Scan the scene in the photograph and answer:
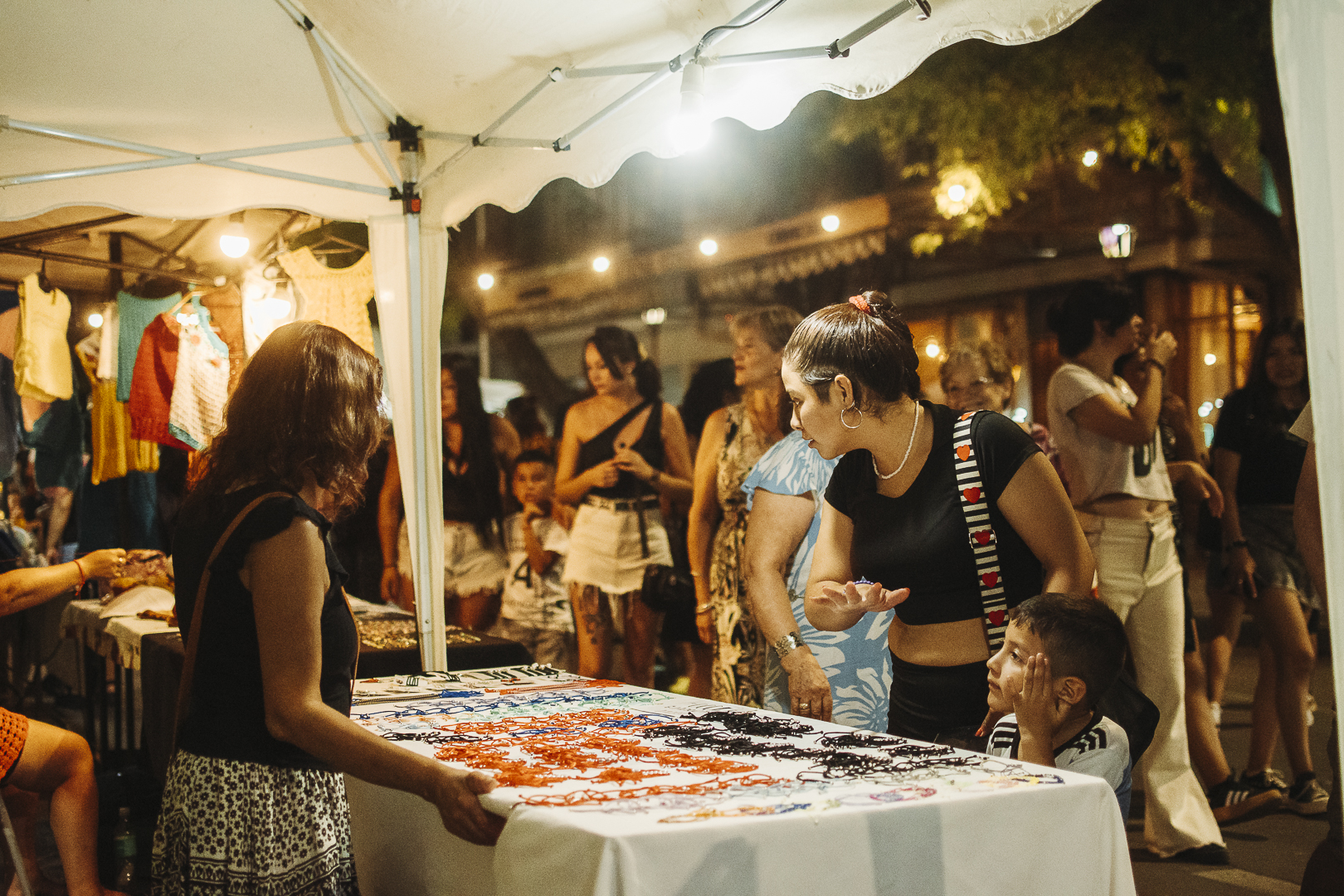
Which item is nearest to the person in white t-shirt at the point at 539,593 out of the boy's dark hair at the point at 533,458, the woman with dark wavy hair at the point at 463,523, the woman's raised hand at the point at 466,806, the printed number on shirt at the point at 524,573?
the printed number on shirt at the point at 524,573

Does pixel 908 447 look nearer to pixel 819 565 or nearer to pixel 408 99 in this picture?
pixel 819 565

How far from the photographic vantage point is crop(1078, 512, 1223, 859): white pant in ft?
12.3

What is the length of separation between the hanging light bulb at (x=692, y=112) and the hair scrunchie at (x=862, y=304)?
790 mm

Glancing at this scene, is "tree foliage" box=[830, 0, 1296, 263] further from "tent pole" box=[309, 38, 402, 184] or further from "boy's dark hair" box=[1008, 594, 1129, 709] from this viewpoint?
"boy's dark hair" box=[1008, 594, 1129, 709]

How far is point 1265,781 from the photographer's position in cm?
446

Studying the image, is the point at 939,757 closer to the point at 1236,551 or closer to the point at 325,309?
the point at 1236,551

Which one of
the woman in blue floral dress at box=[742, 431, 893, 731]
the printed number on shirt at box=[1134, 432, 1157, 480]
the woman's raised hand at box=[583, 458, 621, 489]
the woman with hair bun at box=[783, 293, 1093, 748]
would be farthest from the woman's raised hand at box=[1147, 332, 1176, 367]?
the woman's raised hand at box=[583, 458, 621, 489]

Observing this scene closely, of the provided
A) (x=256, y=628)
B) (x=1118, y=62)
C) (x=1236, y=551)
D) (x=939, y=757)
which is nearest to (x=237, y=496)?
(x=256, y=628)

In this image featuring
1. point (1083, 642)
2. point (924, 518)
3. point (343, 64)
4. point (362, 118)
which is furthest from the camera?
point (362, 118)

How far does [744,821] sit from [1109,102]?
8355 mm

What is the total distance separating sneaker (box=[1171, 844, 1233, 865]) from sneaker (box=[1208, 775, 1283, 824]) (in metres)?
0.46

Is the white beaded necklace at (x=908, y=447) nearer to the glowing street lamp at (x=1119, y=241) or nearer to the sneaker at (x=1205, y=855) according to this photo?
the sneaker at (x=1205, y=855)

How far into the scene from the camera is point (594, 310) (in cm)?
1396

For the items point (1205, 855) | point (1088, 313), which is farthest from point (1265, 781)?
point (1088, 313)
